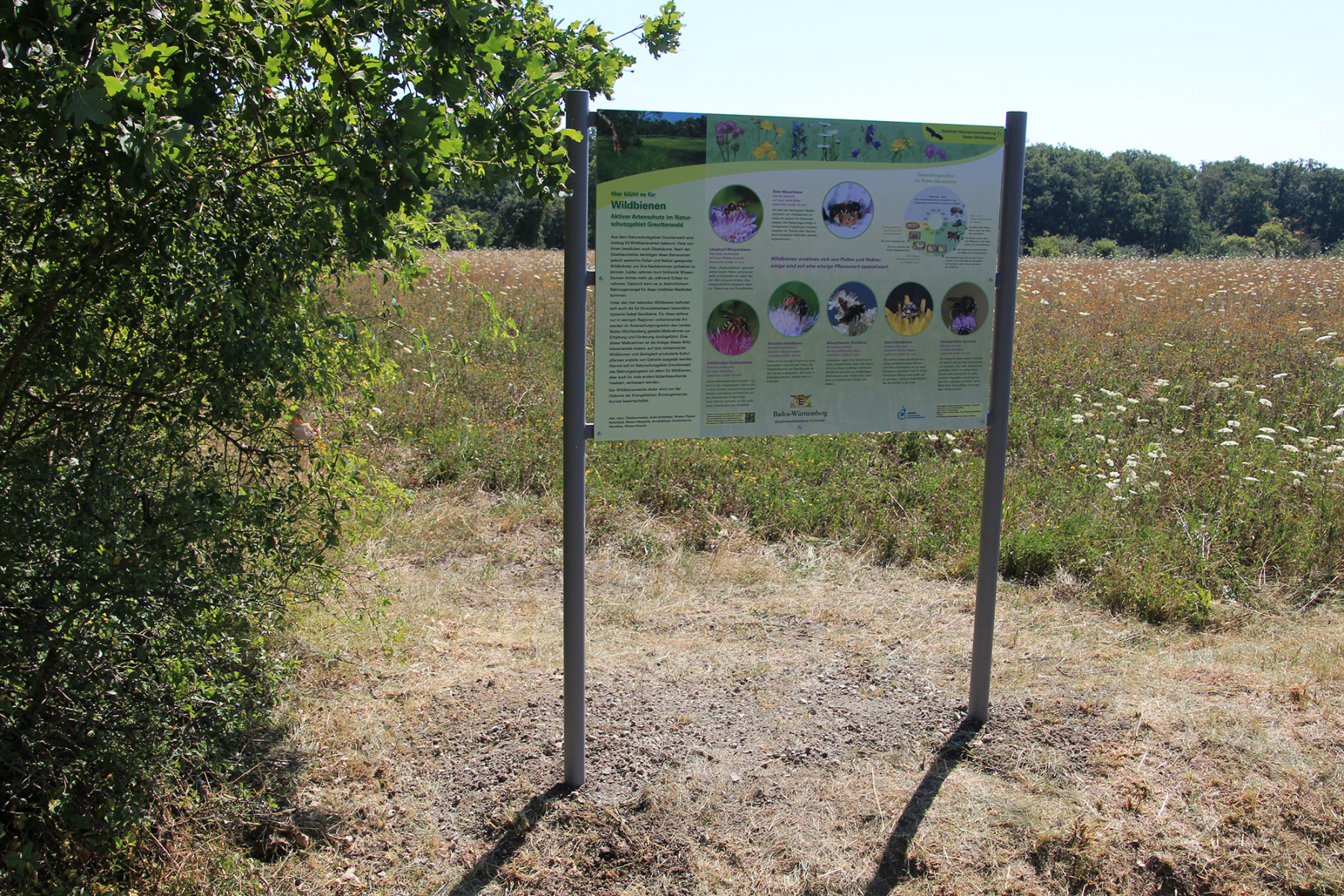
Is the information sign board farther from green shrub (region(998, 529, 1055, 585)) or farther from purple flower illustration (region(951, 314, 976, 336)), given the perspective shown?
green shrub (region(998, 529, 1055, 585))

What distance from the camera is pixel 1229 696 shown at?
3.45 meters

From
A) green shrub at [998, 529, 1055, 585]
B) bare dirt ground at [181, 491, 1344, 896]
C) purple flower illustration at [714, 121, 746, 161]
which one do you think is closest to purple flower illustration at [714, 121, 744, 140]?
purple flower illustration at [714, 121, 746, 161]

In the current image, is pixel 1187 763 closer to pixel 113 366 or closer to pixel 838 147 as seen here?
→ pixel 838 147

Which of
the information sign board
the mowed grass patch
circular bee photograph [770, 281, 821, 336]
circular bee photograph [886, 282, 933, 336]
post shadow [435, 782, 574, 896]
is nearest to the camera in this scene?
post shadow [435, 782, 574, 896]

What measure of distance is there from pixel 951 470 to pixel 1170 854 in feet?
11.2

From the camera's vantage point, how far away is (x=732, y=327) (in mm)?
2922

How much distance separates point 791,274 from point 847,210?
1.02 ft

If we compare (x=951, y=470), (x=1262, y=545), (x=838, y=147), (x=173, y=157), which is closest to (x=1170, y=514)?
(x=1262, y=545)

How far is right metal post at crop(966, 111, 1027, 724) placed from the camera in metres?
3.18

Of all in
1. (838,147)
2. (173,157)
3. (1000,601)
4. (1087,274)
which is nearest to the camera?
(173,157)

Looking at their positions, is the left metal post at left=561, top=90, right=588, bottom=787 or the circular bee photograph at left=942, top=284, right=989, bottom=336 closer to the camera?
the left metal post at left=561, top=90, right=588, bottom=787

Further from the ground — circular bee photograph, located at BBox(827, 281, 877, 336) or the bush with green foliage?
the bush with green foliage

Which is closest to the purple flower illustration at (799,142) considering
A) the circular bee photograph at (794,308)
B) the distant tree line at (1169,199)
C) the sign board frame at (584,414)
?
the circular bee photograph at (794,308)

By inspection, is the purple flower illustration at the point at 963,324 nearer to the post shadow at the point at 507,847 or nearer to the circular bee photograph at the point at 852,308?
the circular bee photograph at the point at 852,308
